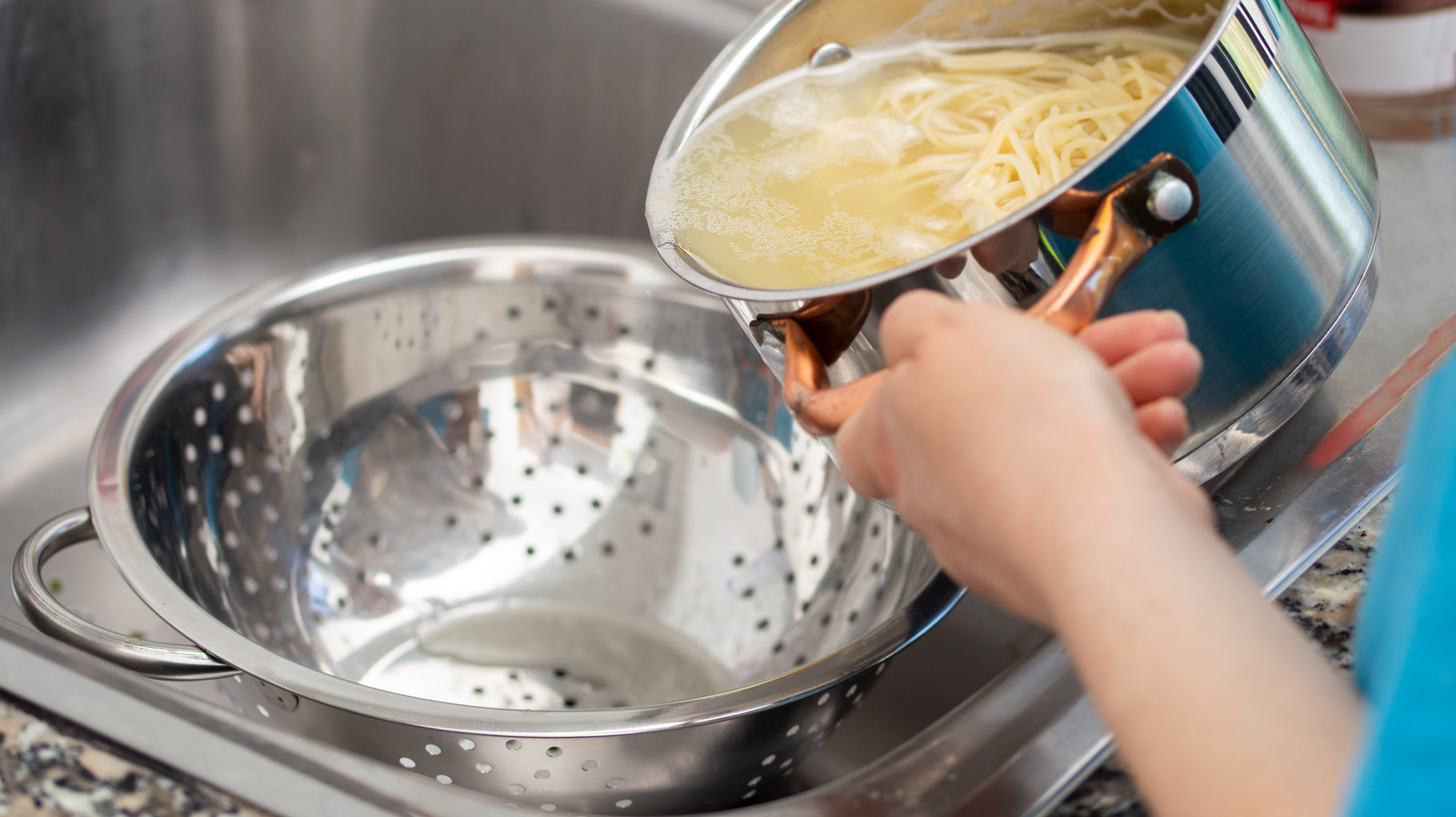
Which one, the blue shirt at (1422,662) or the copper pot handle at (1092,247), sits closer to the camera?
the blue shirt at (1422,662)

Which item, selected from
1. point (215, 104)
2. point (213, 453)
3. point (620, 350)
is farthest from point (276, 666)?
point (215, 104)

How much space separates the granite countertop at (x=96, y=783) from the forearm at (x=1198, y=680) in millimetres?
135

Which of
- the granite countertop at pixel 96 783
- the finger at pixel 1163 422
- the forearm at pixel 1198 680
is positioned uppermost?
the finger at pixel 1163 422

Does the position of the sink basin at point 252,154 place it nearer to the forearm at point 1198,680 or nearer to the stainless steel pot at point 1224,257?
the stainless steel pot at point 1224,257

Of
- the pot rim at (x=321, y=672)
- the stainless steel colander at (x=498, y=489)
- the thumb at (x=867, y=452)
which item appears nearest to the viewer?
the thumb at (x=867, y=452)

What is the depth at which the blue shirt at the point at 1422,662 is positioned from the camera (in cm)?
24

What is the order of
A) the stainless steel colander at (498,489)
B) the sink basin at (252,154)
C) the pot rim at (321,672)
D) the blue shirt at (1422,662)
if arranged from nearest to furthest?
the blue shirt at (1422,662)
the pot rim at (321,672)
the stainless steel colander at (498,489)
the sink basin at (252,154)

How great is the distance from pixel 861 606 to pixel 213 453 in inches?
15.2

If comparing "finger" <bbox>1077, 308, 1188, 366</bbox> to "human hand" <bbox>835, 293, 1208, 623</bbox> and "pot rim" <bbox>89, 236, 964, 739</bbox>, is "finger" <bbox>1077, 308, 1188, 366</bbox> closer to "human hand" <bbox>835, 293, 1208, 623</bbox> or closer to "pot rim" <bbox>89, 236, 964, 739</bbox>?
"human hand" <bbox>835, 293, 1208, 623</bbox>

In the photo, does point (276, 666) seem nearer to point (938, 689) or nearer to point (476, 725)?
point (476, 725)

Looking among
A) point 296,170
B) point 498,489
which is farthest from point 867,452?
point 296,170

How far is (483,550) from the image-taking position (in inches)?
29.8

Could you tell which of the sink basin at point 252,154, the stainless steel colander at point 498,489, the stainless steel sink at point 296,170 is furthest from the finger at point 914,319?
the sink basin at point 252,154

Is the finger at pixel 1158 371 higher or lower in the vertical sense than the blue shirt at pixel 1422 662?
higher
